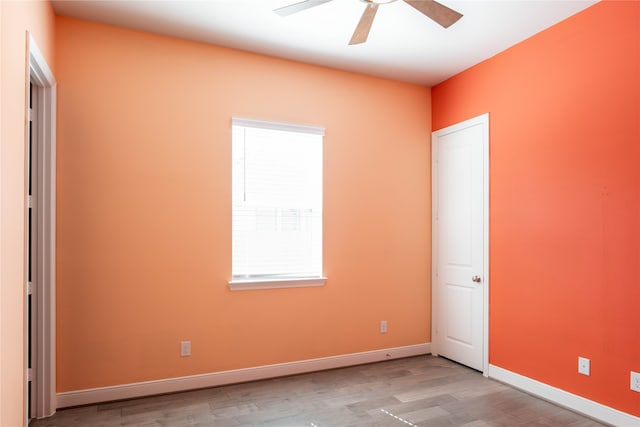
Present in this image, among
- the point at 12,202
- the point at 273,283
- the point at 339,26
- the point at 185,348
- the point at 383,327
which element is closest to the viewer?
the point at 12,202

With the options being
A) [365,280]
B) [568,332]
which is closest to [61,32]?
[365,280]

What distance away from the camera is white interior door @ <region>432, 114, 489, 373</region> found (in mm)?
3777

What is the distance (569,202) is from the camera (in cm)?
303

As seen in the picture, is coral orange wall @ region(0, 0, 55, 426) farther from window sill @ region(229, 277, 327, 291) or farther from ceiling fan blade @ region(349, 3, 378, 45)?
ceiling fan blade @ region(349, 3, 378, 45)

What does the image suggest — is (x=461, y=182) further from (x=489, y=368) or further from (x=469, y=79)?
(x=489, y=368)

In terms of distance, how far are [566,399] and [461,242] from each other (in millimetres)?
1559

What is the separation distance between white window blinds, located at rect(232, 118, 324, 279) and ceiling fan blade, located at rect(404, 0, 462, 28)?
1.67 metres

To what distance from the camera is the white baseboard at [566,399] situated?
2656mm

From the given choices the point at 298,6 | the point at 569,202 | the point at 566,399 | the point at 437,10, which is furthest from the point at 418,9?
the point at 566,399

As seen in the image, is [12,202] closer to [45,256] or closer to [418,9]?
[45,256]

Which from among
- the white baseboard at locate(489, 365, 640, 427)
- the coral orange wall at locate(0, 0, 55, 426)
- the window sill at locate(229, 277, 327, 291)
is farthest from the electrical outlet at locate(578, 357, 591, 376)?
the coral orange wall at locate(0, 0, 55, 426)

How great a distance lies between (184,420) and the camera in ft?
9.13

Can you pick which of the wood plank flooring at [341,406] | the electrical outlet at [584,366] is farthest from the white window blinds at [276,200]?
the electrical outlet at [584,366]

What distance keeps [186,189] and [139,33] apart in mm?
1300
